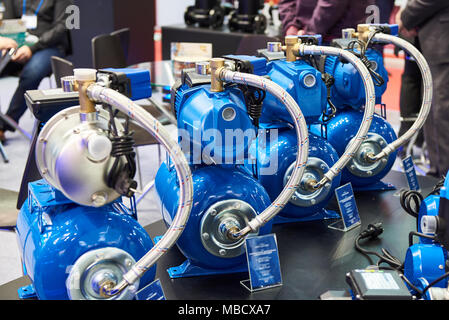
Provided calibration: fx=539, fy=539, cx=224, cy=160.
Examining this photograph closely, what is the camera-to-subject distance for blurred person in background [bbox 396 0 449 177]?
8.32 ft

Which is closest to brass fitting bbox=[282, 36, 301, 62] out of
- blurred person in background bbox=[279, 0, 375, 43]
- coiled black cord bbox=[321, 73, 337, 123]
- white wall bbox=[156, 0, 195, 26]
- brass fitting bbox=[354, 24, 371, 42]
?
coiled black cord bbox=[321, 73, 337, 123]

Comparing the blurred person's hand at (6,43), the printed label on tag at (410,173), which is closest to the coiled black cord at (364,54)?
the printed label on tag at (410,173)

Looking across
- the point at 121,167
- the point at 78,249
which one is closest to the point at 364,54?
the point at 121,167

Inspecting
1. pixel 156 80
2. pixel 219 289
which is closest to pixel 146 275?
pixel 219 289

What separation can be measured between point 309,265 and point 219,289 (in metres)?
0.24

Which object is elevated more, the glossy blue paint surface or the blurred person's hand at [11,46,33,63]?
the glossy blue paint surface

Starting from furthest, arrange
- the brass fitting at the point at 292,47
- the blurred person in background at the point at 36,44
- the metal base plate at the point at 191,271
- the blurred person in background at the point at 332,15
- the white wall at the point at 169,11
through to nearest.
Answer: the white wall at the point at 169,11
the blurred person in background at the point at 36,44
the blurred person in background at the point at 332,15
the brass fitting at the point at 292,47
the metal base plate at the point at 191,271

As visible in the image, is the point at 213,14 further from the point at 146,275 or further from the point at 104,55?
the point at 146,275

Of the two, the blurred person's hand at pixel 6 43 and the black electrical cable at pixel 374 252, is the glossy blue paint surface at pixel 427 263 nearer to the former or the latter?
the black electrical cable at pixel 374 252

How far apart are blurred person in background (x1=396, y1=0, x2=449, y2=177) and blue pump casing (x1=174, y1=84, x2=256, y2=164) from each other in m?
1.64

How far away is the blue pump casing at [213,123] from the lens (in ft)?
3.78

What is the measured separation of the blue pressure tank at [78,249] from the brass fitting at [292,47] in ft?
2.30

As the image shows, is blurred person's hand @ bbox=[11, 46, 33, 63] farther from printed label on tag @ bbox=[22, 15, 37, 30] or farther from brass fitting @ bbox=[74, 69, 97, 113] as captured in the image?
brass fitting @ bbox=[74, 69, 97, 113]
